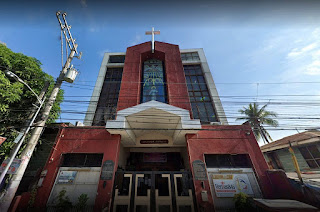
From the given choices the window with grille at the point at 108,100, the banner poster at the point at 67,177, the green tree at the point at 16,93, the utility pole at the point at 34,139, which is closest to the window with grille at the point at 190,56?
the window with grille at the point at 108,100

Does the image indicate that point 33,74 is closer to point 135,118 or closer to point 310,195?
point 135,118

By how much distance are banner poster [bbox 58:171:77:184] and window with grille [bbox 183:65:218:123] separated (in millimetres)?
12487

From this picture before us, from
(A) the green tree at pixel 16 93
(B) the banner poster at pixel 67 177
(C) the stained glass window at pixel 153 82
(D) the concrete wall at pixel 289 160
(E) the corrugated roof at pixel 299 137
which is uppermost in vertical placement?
(C) the stained glass window at pixel 153 82

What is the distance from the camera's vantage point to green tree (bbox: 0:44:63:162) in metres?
8.48

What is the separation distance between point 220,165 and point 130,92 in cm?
1077

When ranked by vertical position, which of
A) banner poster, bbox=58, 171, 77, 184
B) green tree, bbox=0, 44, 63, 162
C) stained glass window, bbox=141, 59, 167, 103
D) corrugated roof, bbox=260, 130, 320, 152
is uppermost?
stained glass window, bbox=141, 59, 167, 103

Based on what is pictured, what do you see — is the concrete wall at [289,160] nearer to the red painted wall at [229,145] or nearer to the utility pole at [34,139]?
the red painted wall at [229,145]

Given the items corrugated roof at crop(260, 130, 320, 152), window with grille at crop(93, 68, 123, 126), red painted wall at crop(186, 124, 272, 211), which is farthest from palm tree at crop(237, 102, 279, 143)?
window with grille at crop(93, 68, 123, 126)

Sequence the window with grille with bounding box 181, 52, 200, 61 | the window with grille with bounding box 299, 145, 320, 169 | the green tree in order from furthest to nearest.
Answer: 1. the window with grille with bounding box 181, 52, 200, 61
2. the window with grille with bounding box 299, 145, 320, 169
3. the green tree

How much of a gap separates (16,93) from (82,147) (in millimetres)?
6005

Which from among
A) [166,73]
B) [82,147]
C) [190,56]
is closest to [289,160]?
[166,73]

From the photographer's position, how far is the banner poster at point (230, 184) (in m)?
8.84

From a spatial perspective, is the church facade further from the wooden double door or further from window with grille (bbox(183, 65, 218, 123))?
window with grille (bbox(183, 65, 218, 123))

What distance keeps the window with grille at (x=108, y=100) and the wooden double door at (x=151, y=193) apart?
7.02 metres
